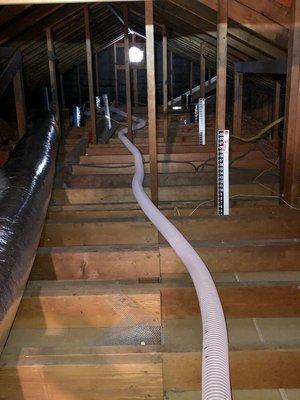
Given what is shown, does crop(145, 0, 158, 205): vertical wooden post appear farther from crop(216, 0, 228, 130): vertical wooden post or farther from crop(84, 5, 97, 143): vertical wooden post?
crop(84, 5, 97, 143): vertical wooden post

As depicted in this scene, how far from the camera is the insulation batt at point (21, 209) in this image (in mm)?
1416

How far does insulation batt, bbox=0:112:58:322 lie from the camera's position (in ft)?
4.65

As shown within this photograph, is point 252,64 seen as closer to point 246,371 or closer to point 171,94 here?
point 246,371

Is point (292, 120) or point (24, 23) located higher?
point (24, 23)

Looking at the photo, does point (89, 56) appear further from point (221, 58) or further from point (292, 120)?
point (292, 120)

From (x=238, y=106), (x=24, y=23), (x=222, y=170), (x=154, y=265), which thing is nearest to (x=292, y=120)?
Answer: (x=222, y=170)

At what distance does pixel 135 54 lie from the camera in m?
9.05

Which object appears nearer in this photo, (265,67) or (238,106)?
(265,67)

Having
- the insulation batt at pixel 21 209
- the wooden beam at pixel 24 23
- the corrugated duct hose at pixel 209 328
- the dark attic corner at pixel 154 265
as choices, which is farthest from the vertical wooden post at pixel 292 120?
the wooden beam at pixel 24 23

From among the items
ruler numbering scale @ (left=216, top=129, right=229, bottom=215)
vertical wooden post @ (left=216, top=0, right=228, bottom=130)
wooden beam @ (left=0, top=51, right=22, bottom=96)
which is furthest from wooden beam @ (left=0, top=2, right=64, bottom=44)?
ruler numbering scale @ (left=216, top=129, right=229, bottom=215)

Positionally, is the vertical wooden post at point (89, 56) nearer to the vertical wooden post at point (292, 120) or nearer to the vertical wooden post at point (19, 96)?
the vertical wooden post at point (19, 96)

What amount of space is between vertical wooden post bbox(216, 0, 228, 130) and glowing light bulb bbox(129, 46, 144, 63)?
7.05m

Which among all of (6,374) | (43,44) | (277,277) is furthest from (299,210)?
(43,44)

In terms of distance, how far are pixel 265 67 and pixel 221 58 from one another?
106cm
